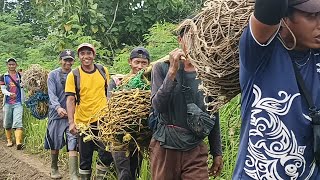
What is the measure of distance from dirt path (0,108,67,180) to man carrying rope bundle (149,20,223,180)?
3855 millimetres

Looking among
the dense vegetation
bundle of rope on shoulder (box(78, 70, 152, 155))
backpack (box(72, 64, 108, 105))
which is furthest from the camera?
the dense vegetation

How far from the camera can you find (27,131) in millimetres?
9234

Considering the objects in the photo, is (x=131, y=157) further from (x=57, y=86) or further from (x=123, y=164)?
(x=57, y=86)

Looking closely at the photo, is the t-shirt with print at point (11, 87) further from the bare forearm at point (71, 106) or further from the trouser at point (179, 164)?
the trouser at point (179, 164)

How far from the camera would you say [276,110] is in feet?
5.98

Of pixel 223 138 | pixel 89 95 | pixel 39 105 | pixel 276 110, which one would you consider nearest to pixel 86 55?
pixel 89 95

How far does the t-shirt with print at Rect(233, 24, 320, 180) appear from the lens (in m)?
1.81

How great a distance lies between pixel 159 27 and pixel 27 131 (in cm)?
341

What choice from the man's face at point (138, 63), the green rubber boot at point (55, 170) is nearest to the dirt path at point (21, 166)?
the green rubber boot at point (55, 170)

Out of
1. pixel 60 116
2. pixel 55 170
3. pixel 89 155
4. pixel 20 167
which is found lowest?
pixel 20 167

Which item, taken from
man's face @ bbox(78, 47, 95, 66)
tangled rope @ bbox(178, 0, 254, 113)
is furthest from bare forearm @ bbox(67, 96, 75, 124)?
tangled rope @ bbox(178, 0, 254, 113)

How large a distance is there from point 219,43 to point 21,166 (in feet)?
21.0

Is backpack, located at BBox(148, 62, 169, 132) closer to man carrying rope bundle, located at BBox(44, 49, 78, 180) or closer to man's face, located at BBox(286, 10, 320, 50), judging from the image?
man's face, located at BBox(286, 10, 320, 50)

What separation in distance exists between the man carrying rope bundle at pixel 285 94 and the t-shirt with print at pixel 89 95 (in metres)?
3.73
